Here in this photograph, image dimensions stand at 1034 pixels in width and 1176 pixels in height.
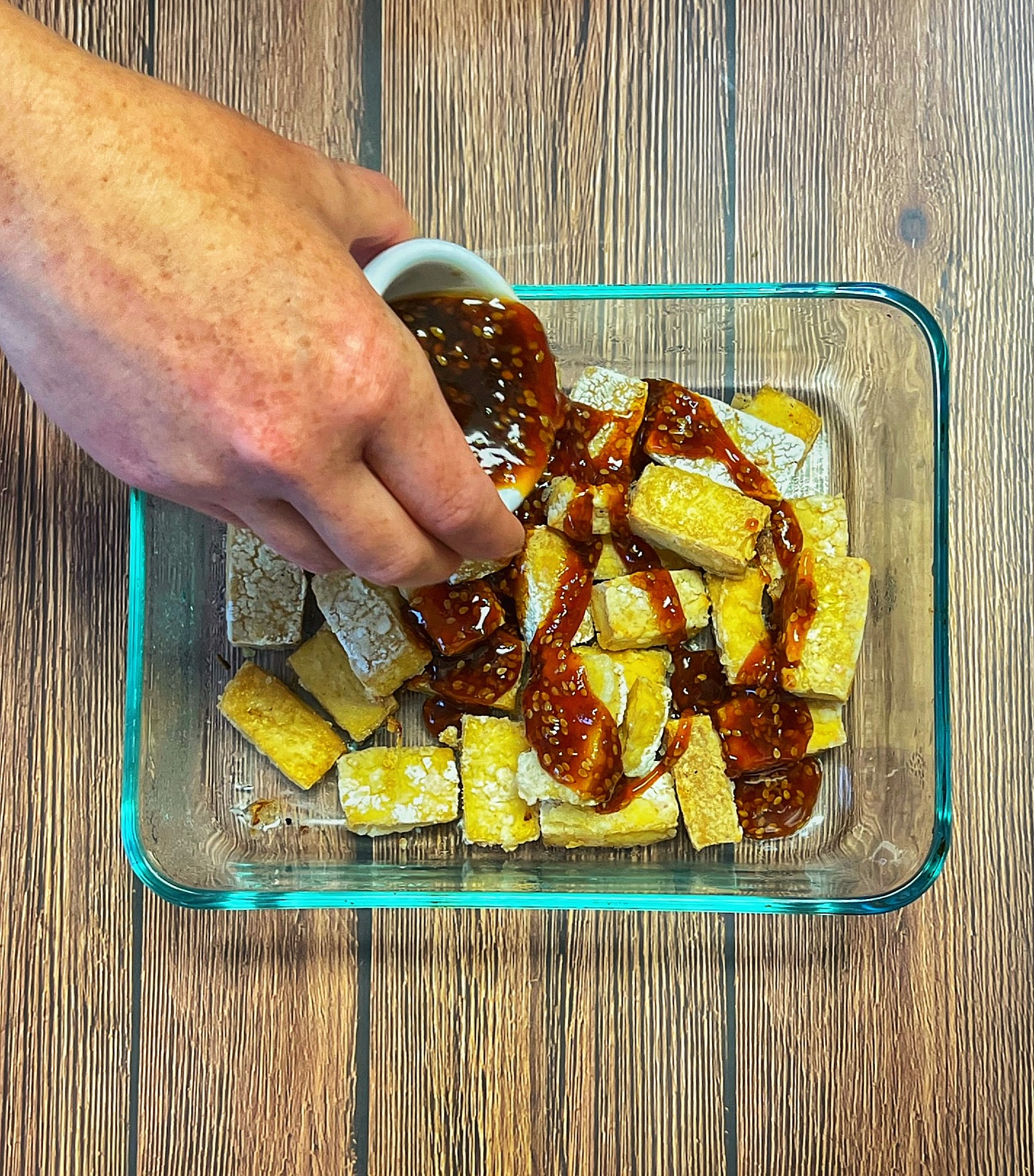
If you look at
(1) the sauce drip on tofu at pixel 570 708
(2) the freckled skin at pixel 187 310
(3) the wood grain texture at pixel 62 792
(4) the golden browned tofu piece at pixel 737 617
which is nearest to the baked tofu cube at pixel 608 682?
(1) the sauce drip on tofu at pixel 570 708

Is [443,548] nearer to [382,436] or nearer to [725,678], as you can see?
[382,436]

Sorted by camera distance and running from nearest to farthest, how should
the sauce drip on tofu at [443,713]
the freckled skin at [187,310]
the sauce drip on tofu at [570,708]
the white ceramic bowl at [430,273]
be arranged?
the freckled skin at [187,310], the white ceramic bowl at [430,273], the sauce drip on tofu at [570,708], the sauce drip on tofu at [443,713]

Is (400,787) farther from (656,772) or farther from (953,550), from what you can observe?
(953,550)

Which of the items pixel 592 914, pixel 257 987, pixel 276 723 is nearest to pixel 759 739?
pixel 592 914

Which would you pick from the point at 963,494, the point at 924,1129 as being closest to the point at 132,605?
the point at 963,494

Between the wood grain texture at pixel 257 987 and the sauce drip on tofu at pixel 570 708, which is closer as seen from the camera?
the sauce drip on tofu at pixel 570 708

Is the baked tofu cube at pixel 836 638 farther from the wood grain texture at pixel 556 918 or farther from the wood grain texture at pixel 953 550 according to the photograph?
the wood grain texture at pixel 556 918
